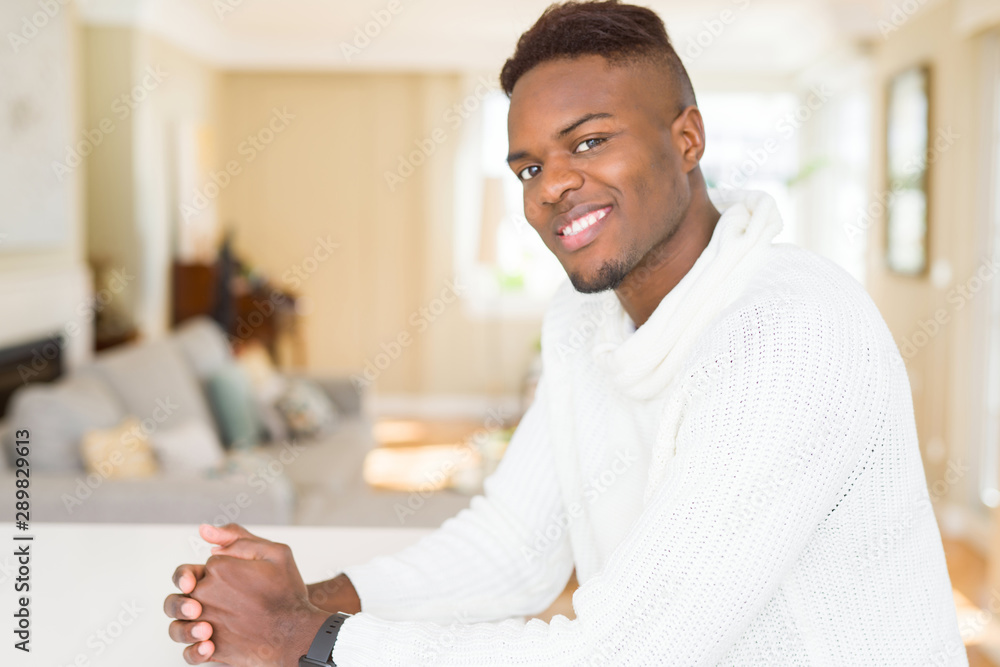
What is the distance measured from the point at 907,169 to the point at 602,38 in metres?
3.93

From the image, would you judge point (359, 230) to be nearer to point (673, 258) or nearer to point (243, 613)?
point (673, 258)

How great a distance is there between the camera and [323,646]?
2.72 feet

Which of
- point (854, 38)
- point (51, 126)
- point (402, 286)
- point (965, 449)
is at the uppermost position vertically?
point (854, 38)

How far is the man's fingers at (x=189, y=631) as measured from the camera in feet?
2.78

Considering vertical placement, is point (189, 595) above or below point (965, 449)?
above

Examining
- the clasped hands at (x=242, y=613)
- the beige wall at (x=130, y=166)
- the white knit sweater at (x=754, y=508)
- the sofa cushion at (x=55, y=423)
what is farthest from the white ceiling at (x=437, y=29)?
the clasped hands at (x=242, y=613)

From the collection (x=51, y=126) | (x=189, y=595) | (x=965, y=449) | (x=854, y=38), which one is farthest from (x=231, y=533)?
(x=854, y=38)

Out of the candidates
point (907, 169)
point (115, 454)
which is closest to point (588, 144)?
point (115, 454)

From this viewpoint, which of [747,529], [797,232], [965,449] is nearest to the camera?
[747,529]

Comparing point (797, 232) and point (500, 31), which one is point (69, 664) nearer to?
point (500, 31)

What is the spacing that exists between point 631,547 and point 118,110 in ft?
15.6

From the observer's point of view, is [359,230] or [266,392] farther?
[359,230]

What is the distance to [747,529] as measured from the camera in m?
0.75

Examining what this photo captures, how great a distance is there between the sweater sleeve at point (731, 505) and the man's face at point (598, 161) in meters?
0.23
